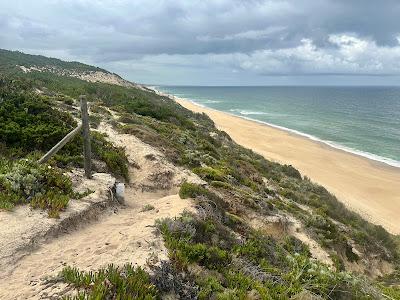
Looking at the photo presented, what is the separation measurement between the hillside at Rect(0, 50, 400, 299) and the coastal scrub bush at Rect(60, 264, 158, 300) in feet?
0.05

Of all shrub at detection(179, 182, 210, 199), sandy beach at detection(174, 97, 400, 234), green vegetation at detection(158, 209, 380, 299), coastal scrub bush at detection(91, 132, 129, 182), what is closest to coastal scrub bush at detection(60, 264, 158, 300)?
green vegetation at detection(158, 209, 380, 299)

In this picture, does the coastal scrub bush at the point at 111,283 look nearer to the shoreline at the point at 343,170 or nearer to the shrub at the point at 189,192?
the shrub at the point at 189,192

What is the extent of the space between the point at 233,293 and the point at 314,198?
14.2 metres

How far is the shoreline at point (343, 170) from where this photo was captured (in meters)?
26.5

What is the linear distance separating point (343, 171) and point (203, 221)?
30385 millimetres

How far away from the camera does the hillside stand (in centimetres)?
638

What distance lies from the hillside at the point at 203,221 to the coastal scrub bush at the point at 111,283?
0.05 ft

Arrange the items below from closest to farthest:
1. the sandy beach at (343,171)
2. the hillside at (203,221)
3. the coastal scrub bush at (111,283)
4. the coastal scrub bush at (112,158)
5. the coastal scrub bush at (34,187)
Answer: the coastal scrub bush at (111,283), the hillside at (203,221), the coastal scrub bush at (34,187), the coastal scrub bush at (112,158), the sandy beach at (343,171)

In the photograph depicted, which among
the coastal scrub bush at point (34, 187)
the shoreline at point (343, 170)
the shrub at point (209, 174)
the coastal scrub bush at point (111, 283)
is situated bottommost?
the shoreline at point (343, 170)

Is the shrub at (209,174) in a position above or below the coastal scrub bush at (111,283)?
below

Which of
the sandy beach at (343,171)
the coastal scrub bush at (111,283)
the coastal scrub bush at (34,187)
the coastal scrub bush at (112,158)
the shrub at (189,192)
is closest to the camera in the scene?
the coastal scrub bush at (111,283)

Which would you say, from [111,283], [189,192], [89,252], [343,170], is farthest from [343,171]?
[111,283]

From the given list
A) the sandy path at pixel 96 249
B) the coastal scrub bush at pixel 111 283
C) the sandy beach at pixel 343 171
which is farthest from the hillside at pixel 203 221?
the sandy beach at pixel 343 171

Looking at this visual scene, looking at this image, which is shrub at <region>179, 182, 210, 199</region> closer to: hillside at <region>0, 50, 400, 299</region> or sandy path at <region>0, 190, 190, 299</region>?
hillside at <region>0, 50, 400, 299</region>
